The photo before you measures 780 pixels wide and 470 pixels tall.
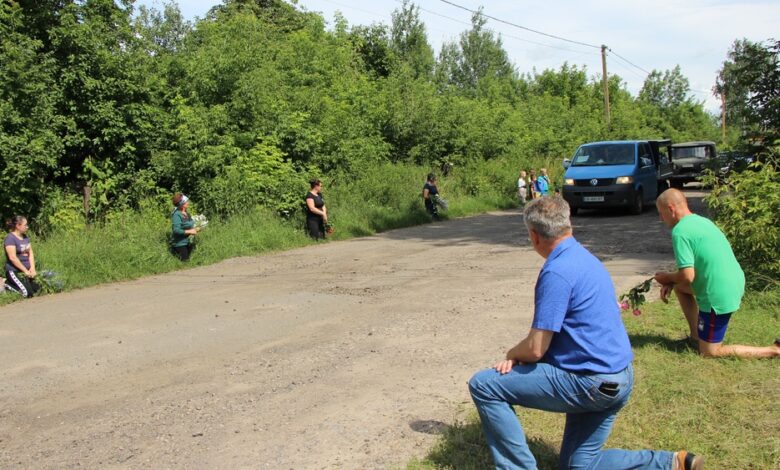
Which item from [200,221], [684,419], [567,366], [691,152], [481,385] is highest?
[691,152]

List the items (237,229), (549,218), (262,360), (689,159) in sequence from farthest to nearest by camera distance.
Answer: (689,159) → (237,229) → (262,360) → (549,218)

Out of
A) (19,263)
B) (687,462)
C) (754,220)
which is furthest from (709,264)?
(19,263)

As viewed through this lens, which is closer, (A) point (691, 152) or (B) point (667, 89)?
(A) point (691, 152)

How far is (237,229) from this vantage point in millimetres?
14281

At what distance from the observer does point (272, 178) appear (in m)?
16.3

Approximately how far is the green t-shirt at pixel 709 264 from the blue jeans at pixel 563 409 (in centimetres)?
235

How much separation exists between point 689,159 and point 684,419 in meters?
28.5

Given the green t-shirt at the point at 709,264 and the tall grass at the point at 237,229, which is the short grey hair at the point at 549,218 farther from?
the tall grass at the point at 237,229

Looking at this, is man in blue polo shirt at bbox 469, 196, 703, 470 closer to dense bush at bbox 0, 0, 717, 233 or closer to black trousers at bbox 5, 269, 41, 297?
black trousers at bbox 5, 269, 41, 297

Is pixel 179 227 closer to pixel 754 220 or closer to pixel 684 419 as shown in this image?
→ pixel 754 220

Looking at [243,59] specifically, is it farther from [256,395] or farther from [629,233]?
[256,395]

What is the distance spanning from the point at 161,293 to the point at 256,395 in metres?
5.16

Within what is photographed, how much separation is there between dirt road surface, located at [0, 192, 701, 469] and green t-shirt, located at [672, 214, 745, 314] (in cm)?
183

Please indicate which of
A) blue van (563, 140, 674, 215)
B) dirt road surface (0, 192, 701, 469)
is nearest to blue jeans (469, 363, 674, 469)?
dirt road surface (0, 192, 701, 469)
